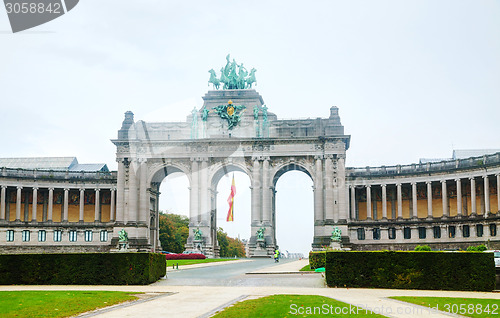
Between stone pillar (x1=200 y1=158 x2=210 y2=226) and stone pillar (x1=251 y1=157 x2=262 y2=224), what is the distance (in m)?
6.82

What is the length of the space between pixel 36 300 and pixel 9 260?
11.6 m

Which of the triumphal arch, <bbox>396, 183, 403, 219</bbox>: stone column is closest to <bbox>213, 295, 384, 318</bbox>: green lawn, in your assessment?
the triumphal arch

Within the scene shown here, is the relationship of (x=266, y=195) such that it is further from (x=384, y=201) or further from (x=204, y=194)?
(x=384, y=201)

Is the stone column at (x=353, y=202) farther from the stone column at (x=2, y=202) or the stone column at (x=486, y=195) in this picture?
the stone column at (x=2, y=202)

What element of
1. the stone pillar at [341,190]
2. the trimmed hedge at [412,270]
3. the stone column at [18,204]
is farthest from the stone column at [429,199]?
the trimmed hedge at [412,270]

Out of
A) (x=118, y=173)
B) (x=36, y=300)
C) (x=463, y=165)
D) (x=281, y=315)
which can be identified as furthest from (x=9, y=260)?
(x=463, y=165)

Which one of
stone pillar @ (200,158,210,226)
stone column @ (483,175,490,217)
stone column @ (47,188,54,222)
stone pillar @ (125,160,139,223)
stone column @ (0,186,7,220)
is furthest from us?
stone column @ (47,188,54,222)

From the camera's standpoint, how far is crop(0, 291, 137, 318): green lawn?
22922 millimetres

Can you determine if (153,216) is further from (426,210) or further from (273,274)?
(273,274)

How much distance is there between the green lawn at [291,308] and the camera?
21.8m

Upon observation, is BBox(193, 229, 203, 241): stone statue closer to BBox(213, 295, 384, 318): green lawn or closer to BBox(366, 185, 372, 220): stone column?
BBox(366, 185, 372, 220): stone column

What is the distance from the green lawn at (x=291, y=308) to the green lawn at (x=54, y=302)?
555cm

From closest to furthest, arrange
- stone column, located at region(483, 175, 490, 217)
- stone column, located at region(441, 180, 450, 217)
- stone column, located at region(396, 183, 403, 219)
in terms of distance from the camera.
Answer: stone column, located at region(483, 175, 490, 217)
stone column, located at region(441, 180, 450, 217)
stone column, located at region(396, 183, 403, 219)

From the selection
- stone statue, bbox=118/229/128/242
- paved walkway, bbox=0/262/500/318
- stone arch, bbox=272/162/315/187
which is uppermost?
stone arch, bbox=272/162/315/187
